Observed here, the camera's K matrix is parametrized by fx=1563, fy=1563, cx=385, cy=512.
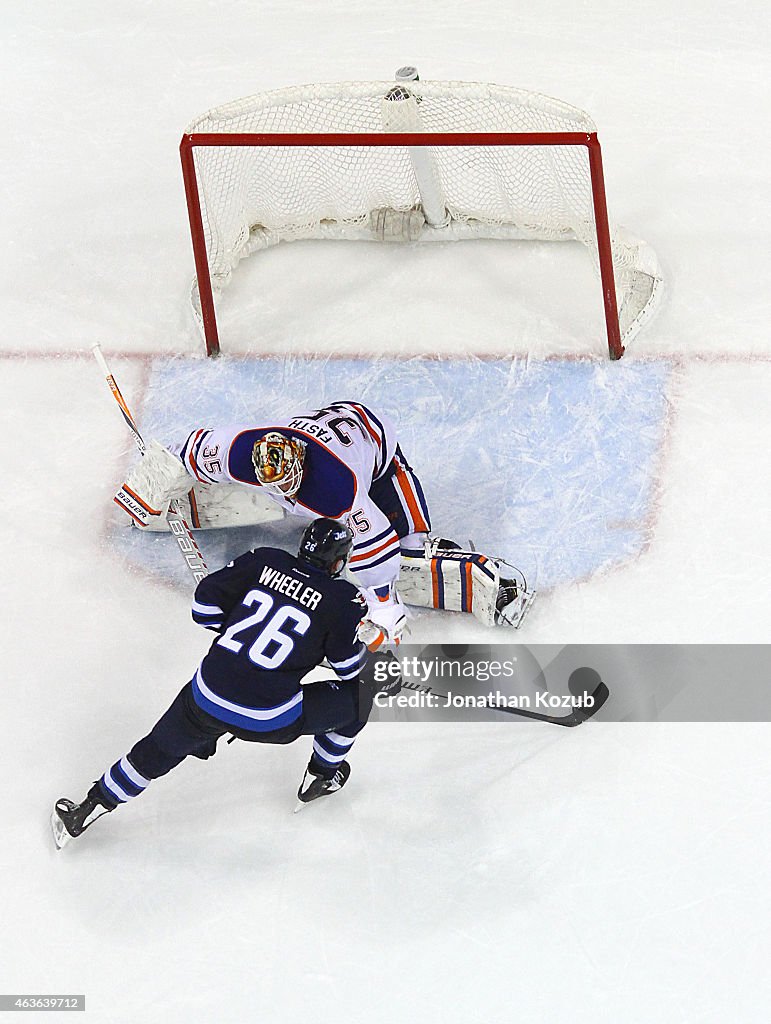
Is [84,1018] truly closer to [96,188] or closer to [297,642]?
[297,642]

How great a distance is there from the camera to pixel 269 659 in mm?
3598

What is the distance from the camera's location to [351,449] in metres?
4.07

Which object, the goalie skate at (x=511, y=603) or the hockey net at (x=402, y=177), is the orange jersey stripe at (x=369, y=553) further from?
the hockey net at (x=402, y=177)

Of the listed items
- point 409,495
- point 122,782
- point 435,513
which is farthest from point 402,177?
point 122,782

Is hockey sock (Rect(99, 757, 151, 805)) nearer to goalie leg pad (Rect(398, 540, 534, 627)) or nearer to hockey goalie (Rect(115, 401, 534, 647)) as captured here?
hockey goalie (Rect(115, 401, 534, 647))

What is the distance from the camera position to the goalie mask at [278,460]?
3869 mm

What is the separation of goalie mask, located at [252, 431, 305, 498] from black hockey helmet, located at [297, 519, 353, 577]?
27cm

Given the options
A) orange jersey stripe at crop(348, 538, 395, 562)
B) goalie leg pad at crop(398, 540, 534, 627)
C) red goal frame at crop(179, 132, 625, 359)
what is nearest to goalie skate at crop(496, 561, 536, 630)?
goalie leg pad at crop(398, 540, 534, 627)

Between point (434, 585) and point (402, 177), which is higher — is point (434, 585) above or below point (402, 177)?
below

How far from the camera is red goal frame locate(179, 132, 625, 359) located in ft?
14.8

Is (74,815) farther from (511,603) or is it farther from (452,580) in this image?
(511,603)

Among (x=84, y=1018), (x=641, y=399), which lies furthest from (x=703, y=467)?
(x=84, y=1018)

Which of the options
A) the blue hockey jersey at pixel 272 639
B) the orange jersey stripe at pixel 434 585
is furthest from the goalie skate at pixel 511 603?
the blue hockey jersey at pixel 272 639

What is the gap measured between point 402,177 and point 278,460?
1834 mm
